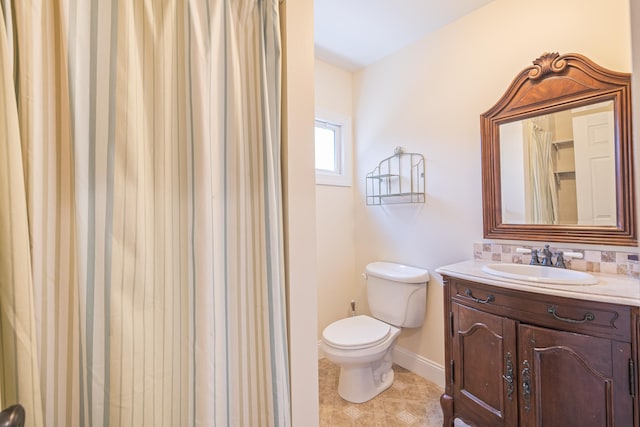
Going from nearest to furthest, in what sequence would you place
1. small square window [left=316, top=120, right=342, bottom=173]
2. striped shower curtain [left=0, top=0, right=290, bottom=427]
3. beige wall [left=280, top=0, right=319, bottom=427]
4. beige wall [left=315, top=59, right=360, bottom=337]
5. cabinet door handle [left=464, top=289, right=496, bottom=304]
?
1. striped shower curtain [left=0, top=0, right=290, bottom=427]
2. beige wall [left=280, top=0, right=319, bottom=427]
3. cabinet door handle [left=464, top=289, right=496, bottom=304]
4. beige wall [left=315, top=59, right=360, bottom=337]
5. small square window [left=316, top=120, right=342, bottom=173]

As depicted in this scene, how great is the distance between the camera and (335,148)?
260cm

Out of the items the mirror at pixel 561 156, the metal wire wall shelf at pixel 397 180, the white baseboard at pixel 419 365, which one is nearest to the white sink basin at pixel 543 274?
the mirror at pixel 561 156

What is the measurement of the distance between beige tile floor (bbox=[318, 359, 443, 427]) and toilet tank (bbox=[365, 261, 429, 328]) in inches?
16.7

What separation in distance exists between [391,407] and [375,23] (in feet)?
8.52

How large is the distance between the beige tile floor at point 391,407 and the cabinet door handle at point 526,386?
614mm

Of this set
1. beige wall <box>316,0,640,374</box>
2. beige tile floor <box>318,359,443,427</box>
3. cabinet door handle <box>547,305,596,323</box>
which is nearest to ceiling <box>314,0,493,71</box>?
beige wall <box>316,0,640,374</box>

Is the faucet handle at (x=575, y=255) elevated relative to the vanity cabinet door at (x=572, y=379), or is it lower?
elevated

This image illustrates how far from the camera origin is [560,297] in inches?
43.2

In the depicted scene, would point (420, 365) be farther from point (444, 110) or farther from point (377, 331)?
point (444, 110)

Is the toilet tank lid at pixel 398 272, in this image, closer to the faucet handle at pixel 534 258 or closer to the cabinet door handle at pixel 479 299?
the cabinet door handle at pixel 479 299

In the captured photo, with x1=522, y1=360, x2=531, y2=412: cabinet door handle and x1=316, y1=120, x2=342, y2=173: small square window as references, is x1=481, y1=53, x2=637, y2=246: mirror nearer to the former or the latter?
x1=522, y1=360, x2=531, y2=412: cabinet door handle

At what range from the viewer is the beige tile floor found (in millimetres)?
1644

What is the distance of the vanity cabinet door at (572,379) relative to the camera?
986 mm

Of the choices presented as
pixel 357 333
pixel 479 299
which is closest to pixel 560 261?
pixel 479 299
